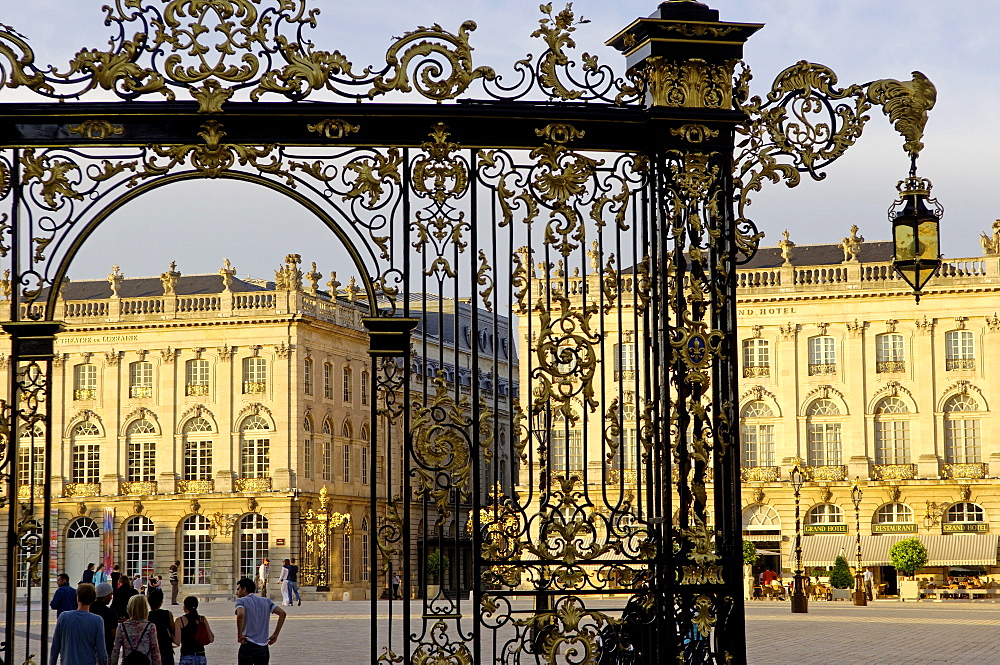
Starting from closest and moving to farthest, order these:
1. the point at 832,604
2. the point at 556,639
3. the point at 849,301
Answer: the point at 556,639, the point at 832,604, the point at 849,301

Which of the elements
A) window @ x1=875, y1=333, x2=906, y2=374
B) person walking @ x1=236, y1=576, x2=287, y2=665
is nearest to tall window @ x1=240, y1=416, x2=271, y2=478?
window @ x1=875, y1=333, x2=906, y2=374

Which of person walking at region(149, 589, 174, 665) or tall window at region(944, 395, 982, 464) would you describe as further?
tall window at region(944, 395, 982, 464)

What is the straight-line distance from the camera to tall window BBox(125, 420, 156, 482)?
168 ft

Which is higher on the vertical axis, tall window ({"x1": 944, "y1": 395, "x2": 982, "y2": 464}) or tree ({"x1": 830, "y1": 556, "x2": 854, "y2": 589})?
tall window ({"x1": 944, "y1": 395, "x2": 982, "y2": 464})

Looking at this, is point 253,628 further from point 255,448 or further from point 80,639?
point 255,448

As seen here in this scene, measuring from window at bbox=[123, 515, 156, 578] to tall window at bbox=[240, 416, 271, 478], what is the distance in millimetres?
3672

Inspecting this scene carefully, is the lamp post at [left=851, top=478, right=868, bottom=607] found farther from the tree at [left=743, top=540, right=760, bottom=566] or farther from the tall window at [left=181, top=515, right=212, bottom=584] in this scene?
the tall window at [left=181, top=515, right=212, bottom=584]

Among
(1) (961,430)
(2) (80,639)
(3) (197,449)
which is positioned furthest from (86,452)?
(2) (80,639)

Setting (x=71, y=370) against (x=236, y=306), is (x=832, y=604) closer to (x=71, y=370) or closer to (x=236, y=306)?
(x=236, y=306)

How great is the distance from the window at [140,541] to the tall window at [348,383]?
746 cm

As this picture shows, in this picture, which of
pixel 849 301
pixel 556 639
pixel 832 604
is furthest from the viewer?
pixel 849 301

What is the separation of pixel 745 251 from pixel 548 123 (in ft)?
3.96


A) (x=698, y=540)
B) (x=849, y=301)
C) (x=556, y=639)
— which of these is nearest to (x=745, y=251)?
(x=698, y=540)

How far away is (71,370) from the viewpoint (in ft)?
167
